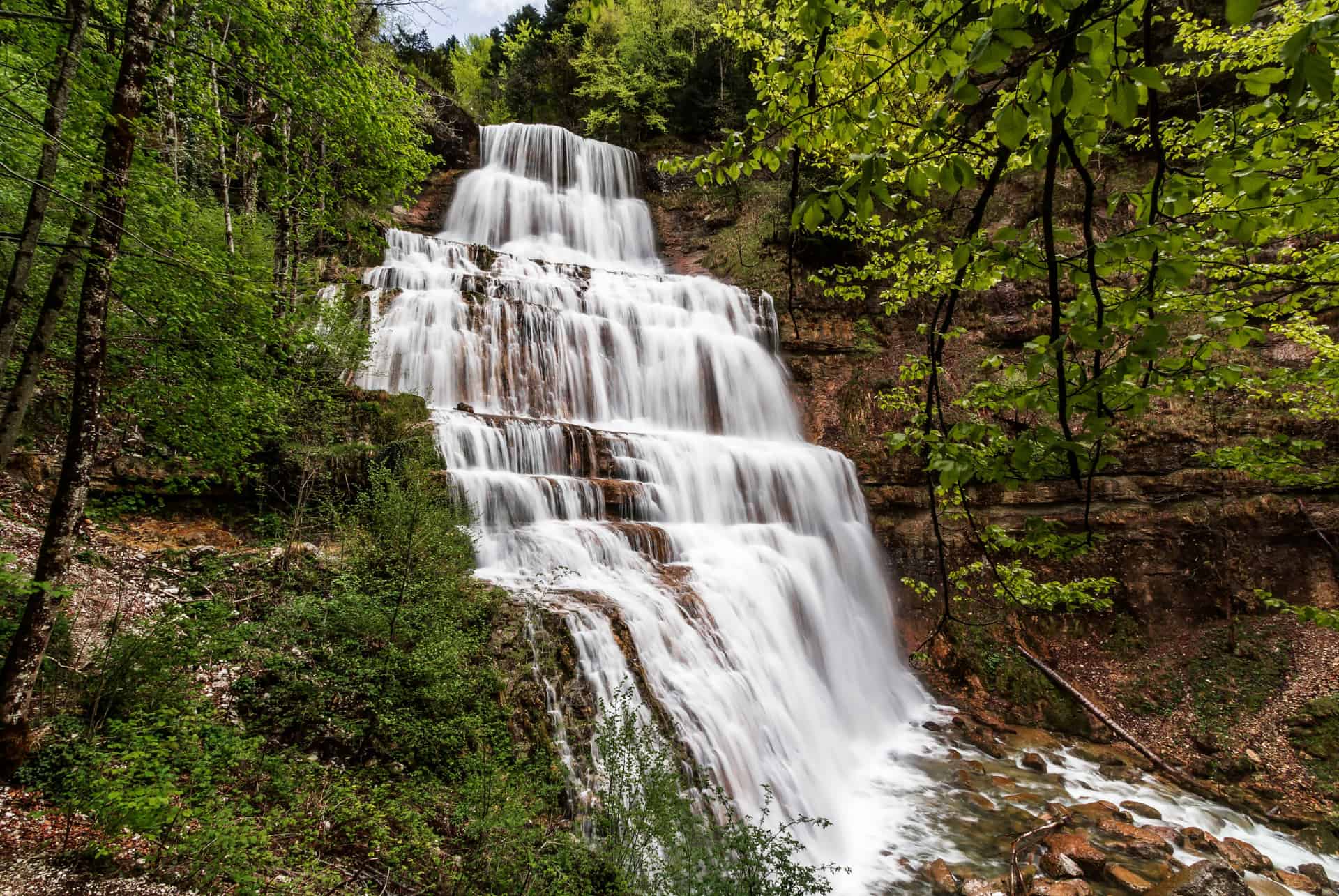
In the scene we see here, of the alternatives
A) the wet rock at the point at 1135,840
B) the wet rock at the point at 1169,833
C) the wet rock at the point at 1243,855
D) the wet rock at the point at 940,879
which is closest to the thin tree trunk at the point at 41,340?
the wet rock at the point at 940,879

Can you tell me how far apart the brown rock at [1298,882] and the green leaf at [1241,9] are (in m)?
10.2

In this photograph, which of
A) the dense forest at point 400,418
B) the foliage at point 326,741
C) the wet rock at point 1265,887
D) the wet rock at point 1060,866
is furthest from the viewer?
the wet rock at point 1265,887

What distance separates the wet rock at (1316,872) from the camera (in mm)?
6867

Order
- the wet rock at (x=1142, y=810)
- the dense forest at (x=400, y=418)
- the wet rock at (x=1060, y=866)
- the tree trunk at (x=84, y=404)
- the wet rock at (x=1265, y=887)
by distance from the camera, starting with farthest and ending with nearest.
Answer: the wet rock at (x=1142, y=810) < the wet rock at (x=1265, y=887) < the wet rock at (x=1060, y=866) < the tree trunk at (x=84, y=404) < the dense forest at (x=400, y=418)

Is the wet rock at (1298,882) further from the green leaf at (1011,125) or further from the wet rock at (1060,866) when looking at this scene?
the green leaf at (1011,125)

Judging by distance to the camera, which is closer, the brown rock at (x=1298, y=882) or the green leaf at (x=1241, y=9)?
the green leaf at (x=1241, y=9)

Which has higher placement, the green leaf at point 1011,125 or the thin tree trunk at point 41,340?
the thin tree trunk at point 41,340

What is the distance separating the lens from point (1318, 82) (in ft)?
3.44

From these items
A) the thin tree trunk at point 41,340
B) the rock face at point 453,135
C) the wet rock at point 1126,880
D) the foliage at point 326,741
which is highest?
the rock face at point 453,135

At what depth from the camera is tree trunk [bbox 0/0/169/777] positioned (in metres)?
3.62

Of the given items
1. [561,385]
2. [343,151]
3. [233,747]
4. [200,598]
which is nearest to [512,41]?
[561,385]

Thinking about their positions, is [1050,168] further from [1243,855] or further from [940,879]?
[1243,855]

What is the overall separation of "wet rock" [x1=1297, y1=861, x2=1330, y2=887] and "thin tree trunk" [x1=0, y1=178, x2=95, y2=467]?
13.5 m

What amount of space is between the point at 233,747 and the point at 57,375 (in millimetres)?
5338
